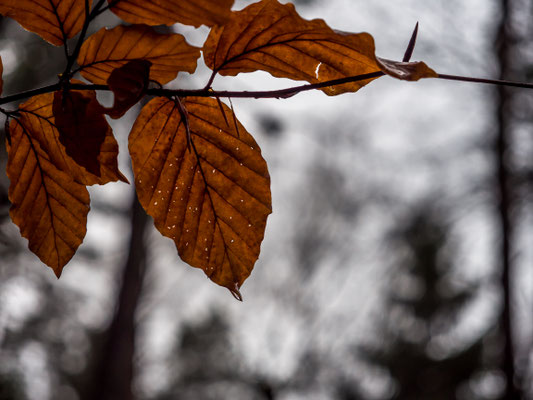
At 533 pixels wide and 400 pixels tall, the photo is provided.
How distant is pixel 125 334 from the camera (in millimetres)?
3838

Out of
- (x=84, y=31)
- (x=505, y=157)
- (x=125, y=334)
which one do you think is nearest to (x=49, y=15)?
(x=84, y=31)

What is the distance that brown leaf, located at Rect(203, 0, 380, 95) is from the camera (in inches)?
11.2

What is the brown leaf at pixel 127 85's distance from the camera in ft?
0.79

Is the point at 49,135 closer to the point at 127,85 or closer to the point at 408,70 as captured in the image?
the point at 127,85

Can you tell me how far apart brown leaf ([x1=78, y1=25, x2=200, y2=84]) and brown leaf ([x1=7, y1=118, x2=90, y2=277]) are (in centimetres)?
9

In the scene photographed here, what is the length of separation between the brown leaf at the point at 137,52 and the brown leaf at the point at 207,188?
0.03 meters

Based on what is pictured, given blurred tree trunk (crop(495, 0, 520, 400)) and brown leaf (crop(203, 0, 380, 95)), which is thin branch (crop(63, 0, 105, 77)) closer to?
brown leaf (crop(203, 0, 380, 95))

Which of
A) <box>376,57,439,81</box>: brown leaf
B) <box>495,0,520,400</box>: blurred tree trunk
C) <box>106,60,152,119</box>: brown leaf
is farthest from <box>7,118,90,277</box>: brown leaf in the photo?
<box>495,0,520,400</box>: blurred tree trunk

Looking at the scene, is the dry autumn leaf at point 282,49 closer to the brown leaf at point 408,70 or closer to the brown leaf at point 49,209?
the brown leaf at point 408,70

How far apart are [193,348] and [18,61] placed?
4744 millimetres

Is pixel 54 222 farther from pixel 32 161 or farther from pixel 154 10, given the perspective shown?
pixel 154 10

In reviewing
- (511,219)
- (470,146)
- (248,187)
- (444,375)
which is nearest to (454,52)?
(470,146)

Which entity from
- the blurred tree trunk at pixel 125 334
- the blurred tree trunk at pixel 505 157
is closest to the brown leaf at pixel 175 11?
the blurred tree trunk at pixel 505 157

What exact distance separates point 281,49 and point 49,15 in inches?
6.4
